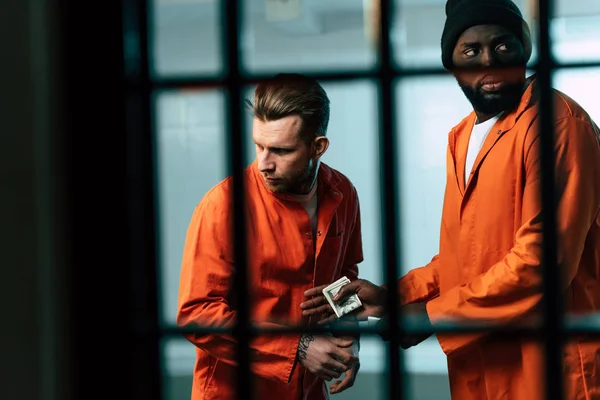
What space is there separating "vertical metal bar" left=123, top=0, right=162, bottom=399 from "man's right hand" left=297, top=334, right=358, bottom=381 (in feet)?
1.60

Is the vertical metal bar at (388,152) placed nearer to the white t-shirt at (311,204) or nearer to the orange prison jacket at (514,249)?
the orange prison jacket at (514,249)

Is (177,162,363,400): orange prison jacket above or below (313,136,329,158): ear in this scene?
below

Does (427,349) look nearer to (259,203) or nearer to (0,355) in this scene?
(259,203)

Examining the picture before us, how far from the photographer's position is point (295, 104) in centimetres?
162

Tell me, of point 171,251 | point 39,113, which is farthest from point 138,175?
point 171,251

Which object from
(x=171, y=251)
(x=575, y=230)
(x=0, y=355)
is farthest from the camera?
(x=171, y=251)

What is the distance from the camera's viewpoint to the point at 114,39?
1.03 metres

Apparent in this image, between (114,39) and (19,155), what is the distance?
0.22 metres

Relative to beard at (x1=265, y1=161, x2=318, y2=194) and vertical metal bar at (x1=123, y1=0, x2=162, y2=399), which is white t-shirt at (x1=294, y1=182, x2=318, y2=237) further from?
vertical metal bar at (x1=123, y1=0, x2=162, y2=399)

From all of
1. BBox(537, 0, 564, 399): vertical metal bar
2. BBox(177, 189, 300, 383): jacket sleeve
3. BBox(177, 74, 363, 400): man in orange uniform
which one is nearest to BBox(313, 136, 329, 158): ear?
BBox(177, 74, 363, 400): man in orange uniform

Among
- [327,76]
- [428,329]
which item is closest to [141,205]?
[327,76]

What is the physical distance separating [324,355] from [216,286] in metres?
0.27

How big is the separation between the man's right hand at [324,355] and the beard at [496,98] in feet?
1.88

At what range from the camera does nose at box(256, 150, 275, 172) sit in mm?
1609
